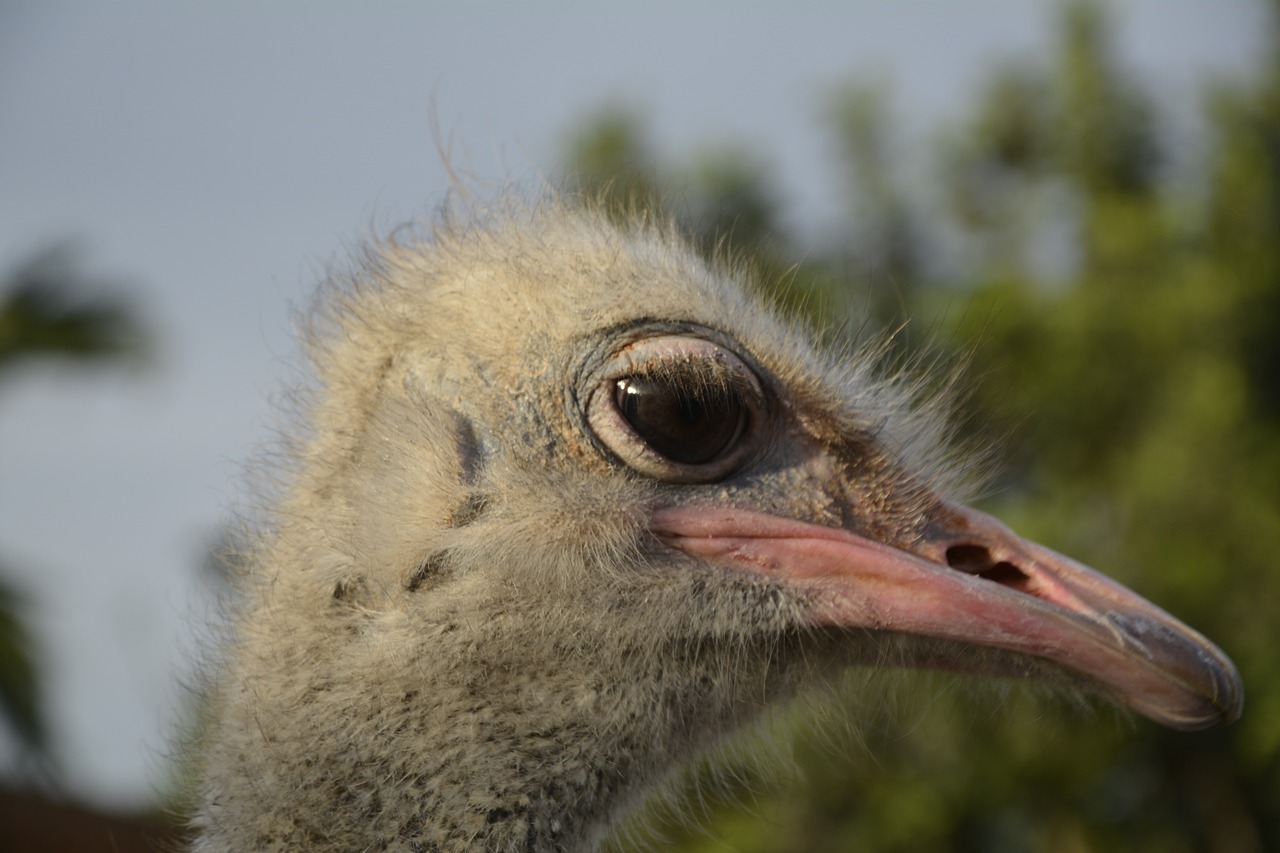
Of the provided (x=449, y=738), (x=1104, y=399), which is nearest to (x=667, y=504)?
(x=449, y=738)

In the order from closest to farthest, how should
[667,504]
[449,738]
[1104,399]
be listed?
[449,738], [667,504], [1104,399]

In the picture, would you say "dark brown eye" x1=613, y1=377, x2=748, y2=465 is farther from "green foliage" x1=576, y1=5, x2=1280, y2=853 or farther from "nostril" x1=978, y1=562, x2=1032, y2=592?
"green foliage" x1=576, y1=5, x2=1280, y2=853

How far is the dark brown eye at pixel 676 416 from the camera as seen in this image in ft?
8.20

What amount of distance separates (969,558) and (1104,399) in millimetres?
11628

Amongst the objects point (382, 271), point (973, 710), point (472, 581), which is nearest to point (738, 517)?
point (472, 581)

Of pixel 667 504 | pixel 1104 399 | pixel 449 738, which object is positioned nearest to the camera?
pixel 449 738

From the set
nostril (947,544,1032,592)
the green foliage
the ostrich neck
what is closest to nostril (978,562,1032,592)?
nostril (947,544,1032,592)

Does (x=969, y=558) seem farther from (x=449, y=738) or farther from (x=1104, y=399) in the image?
(x=1104, y=399)

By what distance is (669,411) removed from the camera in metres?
2.50

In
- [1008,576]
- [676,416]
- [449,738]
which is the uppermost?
[676,416]

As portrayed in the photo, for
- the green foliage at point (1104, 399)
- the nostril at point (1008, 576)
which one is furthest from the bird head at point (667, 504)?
the green foliage at point (1104, 399)

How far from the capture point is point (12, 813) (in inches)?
355

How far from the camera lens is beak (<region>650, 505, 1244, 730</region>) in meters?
2.27

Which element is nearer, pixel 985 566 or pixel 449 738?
pixel 449 738
